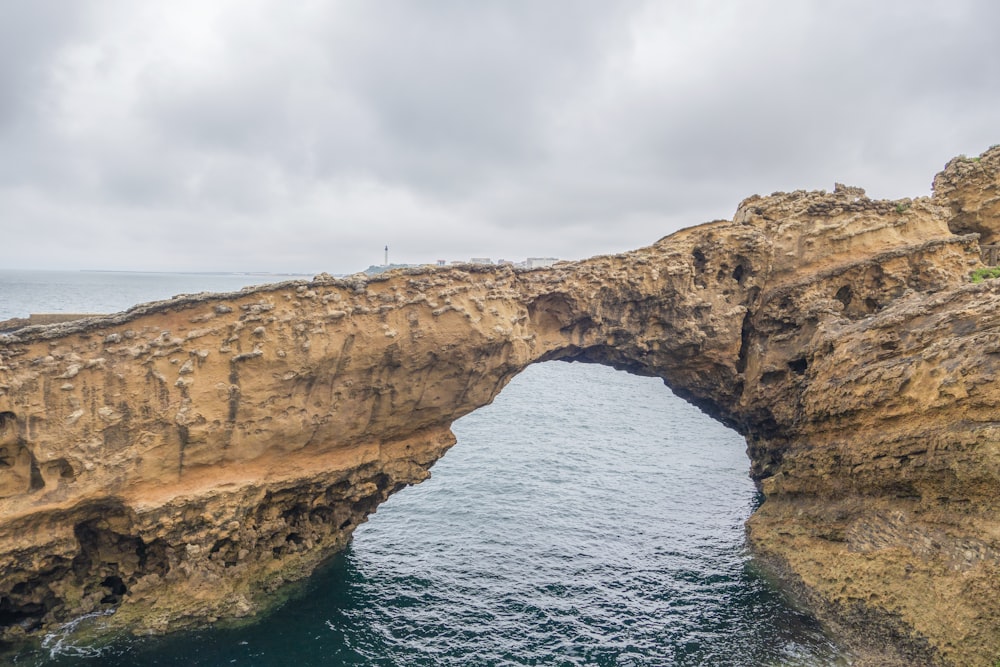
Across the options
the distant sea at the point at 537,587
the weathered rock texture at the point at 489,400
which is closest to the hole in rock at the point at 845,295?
the weathered rock texture at the point at 489,400

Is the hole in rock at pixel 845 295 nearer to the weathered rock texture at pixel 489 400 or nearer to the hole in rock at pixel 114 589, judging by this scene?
the weathered rock texture at pixel 489 400

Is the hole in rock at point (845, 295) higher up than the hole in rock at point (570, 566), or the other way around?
the hole in rock at point (845, 295)

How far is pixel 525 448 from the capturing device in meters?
34.9

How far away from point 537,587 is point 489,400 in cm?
597

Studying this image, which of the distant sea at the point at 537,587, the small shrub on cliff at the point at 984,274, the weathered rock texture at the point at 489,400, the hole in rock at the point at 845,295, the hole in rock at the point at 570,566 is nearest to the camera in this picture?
the weathered rock texture at the point at 489,400

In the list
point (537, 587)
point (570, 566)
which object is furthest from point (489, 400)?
point (570, 566)

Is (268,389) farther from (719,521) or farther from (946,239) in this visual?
(946,239)

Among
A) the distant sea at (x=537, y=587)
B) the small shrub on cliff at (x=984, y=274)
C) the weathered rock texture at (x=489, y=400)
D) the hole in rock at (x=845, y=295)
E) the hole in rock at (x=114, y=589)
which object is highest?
the small shrub on cliff at (x=984, y=274)

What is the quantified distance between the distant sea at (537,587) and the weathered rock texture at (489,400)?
118cm

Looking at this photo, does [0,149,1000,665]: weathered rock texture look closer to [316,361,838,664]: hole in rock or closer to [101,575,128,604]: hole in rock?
[101,575,128,604]: hole in rock

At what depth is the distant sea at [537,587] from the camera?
14594mm

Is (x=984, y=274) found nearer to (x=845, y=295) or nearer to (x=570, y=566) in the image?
(x=845, y=295)

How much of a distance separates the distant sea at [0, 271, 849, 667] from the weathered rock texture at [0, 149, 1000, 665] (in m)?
1.18

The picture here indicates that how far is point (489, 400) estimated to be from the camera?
1942 centimetres
